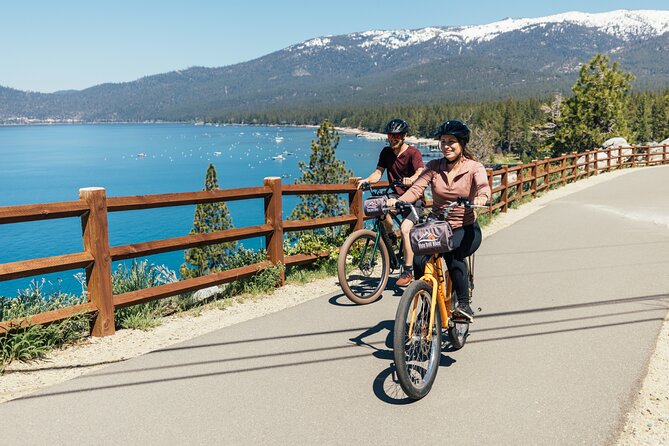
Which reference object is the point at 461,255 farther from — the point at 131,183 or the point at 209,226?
the point at 131,183

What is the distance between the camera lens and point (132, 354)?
17.9 feet

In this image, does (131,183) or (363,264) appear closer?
(363,264)

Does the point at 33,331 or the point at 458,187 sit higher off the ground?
the point at 458,187

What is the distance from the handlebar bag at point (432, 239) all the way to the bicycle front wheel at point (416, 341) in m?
0.28

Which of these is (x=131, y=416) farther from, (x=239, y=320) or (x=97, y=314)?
(x=239, y=320)

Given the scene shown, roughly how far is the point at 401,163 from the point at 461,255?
8.27 feet

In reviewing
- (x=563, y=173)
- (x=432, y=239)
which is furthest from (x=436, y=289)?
(x=563, y=173)

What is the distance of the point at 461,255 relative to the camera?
5012 mm

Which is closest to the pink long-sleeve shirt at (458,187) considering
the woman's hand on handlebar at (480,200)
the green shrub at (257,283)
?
the woman's hand on handlebar at (480,200)

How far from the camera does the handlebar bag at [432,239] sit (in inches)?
177

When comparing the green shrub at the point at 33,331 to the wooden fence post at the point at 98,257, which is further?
the wooden fence post at the point at 98,257

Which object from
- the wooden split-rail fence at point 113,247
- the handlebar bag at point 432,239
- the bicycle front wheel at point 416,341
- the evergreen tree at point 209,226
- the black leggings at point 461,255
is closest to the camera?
the bicycle front wheel at point 416,341

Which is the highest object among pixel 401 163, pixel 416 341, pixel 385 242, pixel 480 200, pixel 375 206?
pixel 401 163

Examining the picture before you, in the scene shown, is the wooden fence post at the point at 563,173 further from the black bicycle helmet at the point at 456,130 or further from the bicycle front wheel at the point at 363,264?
the black bicycle helmet at the point at 456,130
